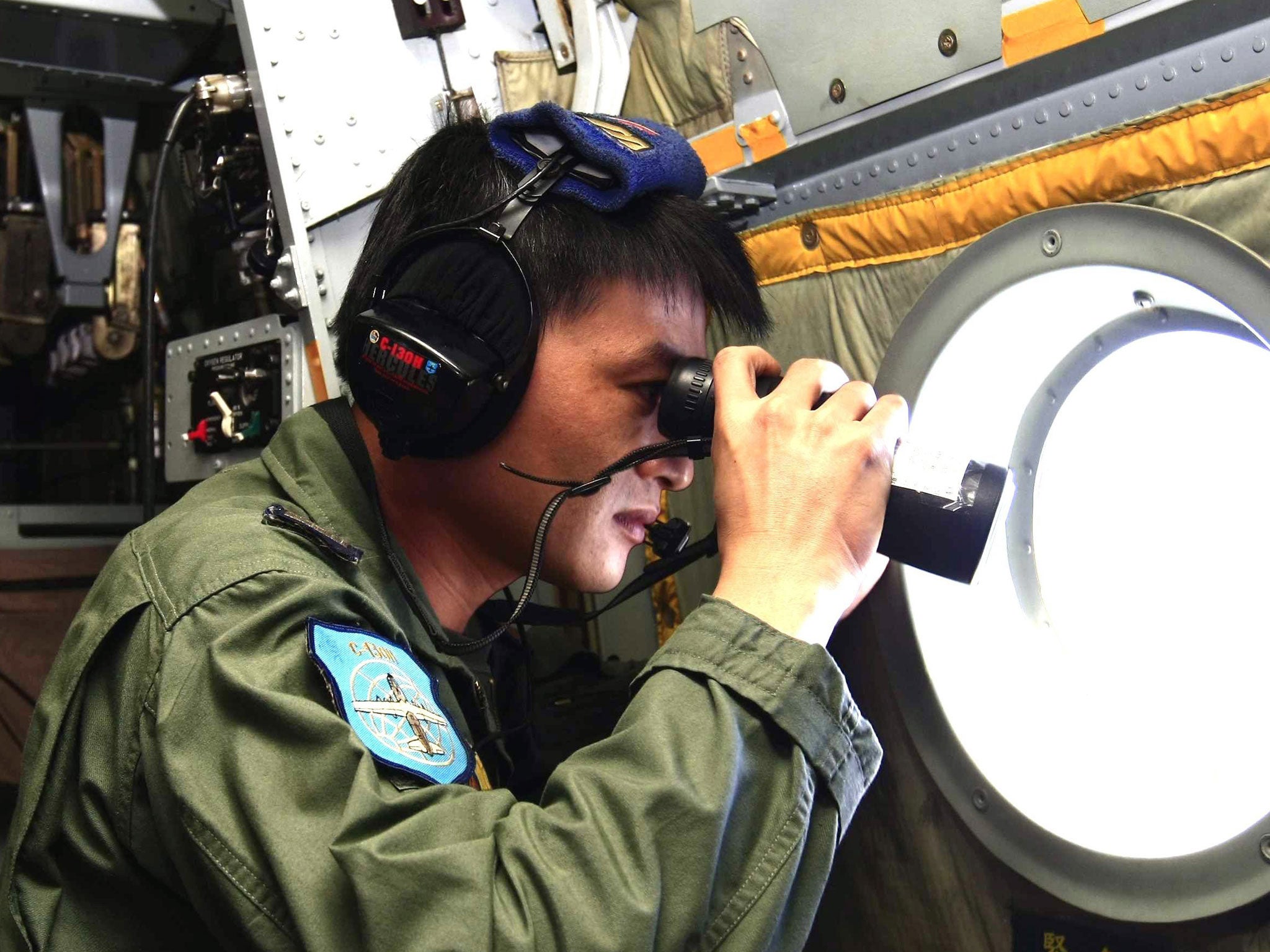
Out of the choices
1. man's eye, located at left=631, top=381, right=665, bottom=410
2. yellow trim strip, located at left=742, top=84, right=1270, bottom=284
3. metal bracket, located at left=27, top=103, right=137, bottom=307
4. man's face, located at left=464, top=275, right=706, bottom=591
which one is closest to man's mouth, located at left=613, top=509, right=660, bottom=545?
man's face, located at left=464, top=275, right=706, bottom=591

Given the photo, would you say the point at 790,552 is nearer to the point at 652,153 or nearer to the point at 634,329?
the point at 634,329

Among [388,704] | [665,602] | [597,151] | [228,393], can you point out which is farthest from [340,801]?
[228,393]

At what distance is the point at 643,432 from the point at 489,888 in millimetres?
699

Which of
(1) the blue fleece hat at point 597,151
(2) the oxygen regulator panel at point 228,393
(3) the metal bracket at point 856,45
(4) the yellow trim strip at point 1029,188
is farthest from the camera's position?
(2) the oxygen regulator panel at point 228,393

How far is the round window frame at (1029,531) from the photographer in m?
1.28

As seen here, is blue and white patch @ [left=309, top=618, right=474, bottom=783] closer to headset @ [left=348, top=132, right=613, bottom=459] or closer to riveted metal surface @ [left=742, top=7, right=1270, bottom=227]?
headset @ [left=348, top=132, right=613, bottom=459]

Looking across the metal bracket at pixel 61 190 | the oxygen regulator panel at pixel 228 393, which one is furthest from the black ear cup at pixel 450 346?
the metal bracket at pixel 61 190

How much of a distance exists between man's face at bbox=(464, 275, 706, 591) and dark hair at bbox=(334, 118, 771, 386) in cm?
3

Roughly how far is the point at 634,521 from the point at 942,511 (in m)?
0.51

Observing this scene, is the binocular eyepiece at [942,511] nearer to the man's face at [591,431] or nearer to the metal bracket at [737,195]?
the man's face at [591,431]

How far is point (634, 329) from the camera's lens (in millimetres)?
1511

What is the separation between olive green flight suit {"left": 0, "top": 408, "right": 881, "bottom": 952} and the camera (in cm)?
98

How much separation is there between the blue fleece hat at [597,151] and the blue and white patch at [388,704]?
2.10 feet

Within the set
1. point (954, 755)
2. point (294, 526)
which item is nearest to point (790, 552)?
point (294, 526)
